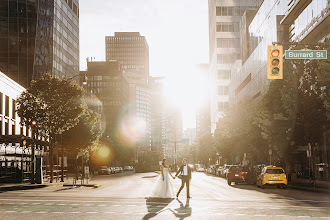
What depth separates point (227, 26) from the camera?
12144cm

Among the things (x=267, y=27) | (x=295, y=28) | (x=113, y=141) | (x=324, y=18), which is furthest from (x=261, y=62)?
(x=113, y=141)

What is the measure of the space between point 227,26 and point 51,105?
88797 millimetres

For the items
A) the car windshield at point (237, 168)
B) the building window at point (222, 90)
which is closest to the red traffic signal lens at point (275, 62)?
the car windshield at point (237, 168)

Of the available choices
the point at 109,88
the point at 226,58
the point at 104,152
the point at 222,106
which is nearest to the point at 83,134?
the point at 104,152

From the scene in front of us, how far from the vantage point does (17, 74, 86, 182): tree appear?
128ft

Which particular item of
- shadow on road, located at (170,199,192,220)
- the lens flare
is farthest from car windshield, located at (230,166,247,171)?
the lens flare

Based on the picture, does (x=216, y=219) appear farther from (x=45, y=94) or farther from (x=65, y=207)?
(x=45, y=94)

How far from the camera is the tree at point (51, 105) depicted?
128ft

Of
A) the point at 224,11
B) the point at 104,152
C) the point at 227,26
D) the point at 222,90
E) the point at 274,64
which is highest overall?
the point at 224,11

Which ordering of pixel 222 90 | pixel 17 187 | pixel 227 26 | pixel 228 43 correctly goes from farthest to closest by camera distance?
pixel 222 90 < pixel 227 26 < pixel 228 43 < pixel 17 187

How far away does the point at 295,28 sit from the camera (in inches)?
1989

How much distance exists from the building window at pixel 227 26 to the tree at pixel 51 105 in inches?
3389

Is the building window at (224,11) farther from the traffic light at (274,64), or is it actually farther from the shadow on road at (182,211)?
the shadow on road at (182,211)

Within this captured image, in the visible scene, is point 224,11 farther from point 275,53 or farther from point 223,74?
point 275,53
